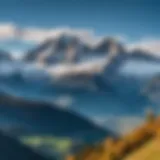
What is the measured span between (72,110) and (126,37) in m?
0.29

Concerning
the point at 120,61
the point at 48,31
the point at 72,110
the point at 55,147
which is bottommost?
the point at 55,147

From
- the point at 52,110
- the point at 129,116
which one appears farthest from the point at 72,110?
the point at 129,116

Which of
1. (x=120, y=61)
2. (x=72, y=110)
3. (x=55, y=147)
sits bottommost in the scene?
(x=55, y=147)

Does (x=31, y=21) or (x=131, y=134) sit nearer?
(x=131, y=134)

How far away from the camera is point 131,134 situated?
133 centimetres

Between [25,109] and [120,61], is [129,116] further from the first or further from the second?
[25,109]

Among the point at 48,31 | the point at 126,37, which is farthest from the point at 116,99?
the point at 48,31

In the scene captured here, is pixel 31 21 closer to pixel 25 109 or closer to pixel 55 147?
pixel 25 109

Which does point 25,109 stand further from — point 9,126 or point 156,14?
point 156,14

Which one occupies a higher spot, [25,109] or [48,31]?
[48,31]

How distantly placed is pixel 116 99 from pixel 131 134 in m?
0.12

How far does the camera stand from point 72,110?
1.38 m

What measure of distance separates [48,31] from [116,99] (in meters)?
0.30

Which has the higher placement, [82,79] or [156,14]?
[156,14]
